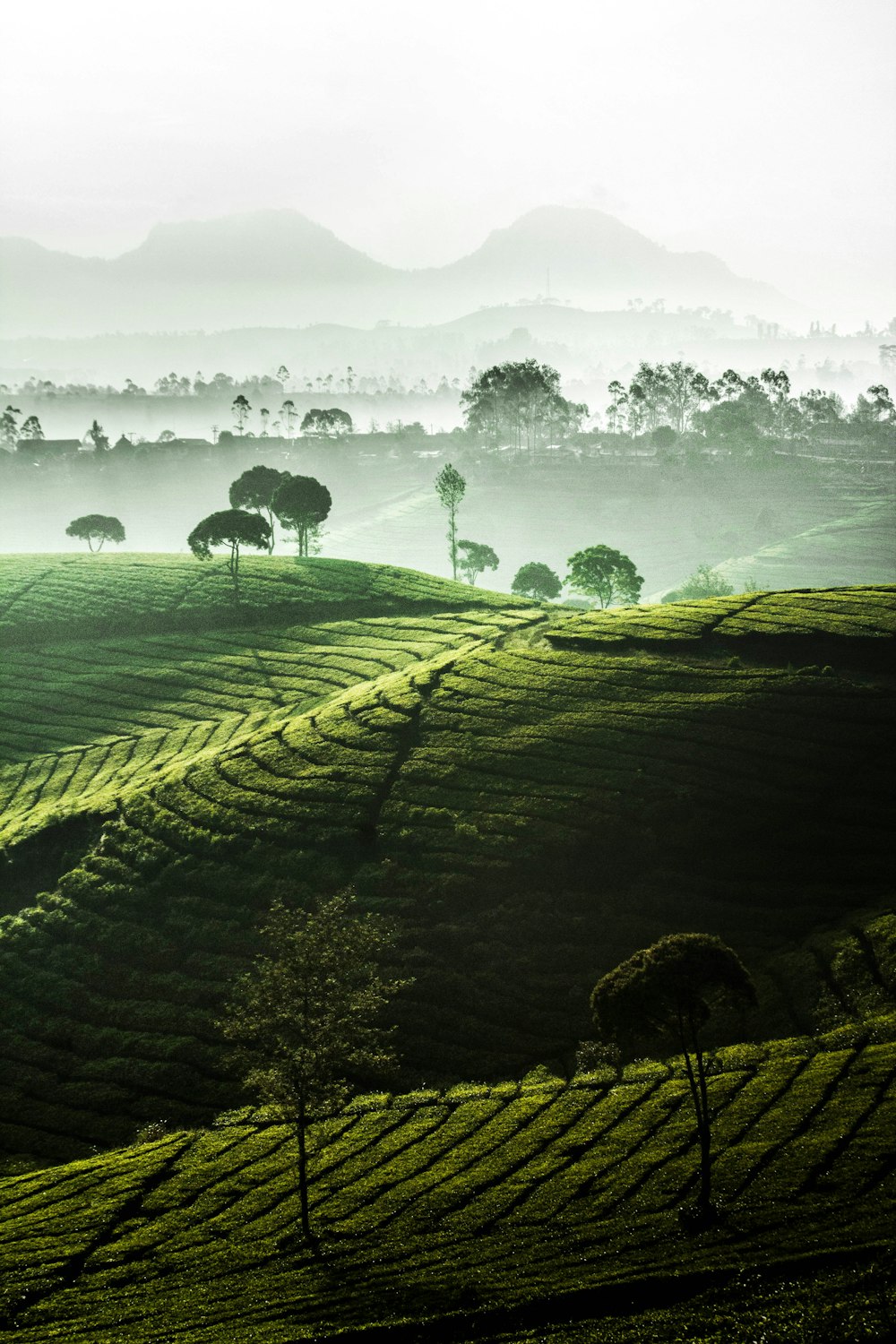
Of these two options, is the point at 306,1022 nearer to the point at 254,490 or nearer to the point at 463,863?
the point at 463,863

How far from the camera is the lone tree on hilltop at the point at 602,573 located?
107m

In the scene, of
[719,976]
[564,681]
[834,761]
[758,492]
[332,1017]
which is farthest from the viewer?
[758,492]

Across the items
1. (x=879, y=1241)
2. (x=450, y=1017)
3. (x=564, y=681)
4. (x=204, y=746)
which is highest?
(x=564, y=681)

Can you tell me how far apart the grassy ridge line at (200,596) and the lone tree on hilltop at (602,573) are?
15.0 meters

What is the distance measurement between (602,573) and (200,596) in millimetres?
42416

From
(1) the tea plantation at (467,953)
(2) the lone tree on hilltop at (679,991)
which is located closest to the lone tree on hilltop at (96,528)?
(1) the tea plantation at (467,953)

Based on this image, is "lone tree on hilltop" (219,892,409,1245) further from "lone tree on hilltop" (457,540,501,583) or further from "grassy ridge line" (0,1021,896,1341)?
"lone tree on hilltop" (457,540,501,583)

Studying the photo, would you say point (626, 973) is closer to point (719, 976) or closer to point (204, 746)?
point (719, 976)

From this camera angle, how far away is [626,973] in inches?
1074

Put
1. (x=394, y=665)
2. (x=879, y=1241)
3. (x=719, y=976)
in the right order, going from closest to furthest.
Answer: (x=879, y=1241), (x=719, y=976), (x=394, y=665)

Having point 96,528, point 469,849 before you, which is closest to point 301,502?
point 96,528

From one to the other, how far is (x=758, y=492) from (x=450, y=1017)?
157 metres

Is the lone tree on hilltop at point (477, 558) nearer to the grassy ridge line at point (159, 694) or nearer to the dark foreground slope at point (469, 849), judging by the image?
the grassy ridge line at point (159, 694)

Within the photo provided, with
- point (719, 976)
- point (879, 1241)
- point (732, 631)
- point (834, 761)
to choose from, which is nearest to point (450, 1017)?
point (719, 976)
